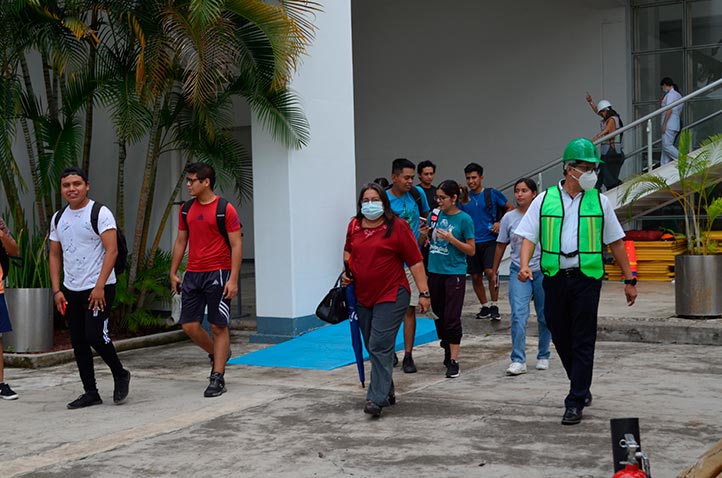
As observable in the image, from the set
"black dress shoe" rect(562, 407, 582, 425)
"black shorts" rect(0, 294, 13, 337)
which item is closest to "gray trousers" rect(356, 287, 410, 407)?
"black dress shoe" rect(562, 407, 582, 425)

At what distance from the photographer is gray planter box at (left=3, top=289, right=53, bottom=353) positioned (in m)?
9.76

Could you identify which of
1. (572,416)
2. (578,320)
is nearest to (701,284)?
(578,320)

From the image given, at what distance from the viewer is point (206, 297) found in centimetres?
778

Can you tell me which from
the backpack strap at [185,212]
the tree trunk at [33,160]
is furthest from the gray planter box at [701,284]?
the tree trunk at [33,160]

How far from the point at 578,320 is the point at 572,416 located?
644 millimetres

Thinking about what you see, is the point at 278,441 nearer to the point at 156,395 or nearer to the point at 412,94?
the point at 156,395

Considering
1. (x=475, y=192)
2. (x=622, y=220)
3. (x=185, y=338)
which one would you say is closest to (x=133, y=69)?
(x=185, y=338)

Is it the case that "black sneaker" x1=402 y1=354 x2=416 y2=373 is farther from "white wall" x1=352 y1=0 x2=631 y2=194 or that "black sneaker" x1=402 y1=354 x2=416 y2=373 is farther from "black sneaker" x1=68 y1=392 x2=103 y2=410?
"white wall" x1=352 y1=0 x2=631 y2=194

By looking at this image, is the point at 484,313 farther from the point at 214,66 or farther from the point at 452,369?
the point at 214,66

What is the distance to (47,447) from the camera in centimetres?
619

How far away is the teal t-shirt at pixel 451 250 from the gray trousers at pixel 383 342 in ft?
4.41

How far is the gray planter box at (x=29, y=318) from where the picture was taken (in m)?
9.76

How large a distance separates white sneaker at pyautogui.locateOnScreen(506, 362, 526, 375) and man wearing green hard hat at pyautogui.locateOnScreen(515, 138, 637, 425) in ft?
5.32

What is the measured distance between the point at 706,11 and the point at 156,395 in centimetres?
1361
